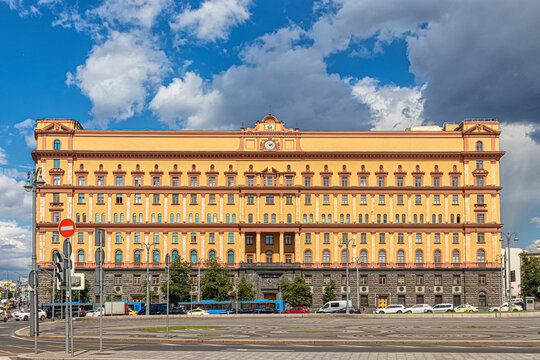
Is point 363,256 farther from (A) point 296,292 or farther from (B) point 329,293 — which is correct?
(A) point 296,292

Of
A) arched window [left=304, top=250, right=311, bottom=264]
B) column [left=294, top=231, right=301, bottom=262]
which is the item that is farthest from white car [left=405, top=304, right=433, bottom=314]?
column [left=294, top=231, right=301, bottom=262]

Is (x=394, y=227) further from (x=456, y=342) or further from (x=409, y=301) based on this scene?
(x=456, y=342)

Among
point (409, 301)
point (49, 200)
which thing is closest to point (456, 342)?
point (409, 301)

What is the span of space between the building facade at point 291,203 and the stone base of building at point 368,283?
0.77 feet

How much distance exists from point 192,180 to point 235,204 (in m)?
8.73

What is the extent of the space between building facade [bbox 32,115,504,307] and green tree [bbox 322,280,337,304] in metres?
1.99

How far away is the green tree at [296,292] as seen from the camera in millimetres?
108500

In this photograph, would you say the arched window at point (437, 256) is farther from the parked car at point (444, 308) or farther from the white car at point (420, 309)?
the white car at point (420, 309)

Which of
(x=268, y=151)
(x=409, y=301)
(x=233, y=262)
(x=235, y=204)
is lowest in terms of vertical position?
(x=409, y=301)

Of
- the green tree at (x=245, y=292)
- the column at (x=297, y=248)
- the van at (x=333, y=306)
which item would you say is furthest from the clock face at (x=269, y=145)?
the van at (x=333, y=306)

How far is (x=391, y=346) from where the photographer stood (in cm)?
3547

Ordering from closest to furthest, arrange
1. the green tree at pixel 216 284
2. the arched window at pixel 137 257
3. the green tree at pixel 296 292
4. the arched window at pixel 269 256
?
1. the green tree at pixel 216 284
2. the green tree at pixel 296 292
3. the arched window at pixel 137 257
4. the arched window at pixel 269 256

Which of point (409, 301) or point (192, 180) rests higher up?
point (192, 180)

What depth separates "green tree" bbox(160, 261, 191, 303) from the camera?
352 ft
